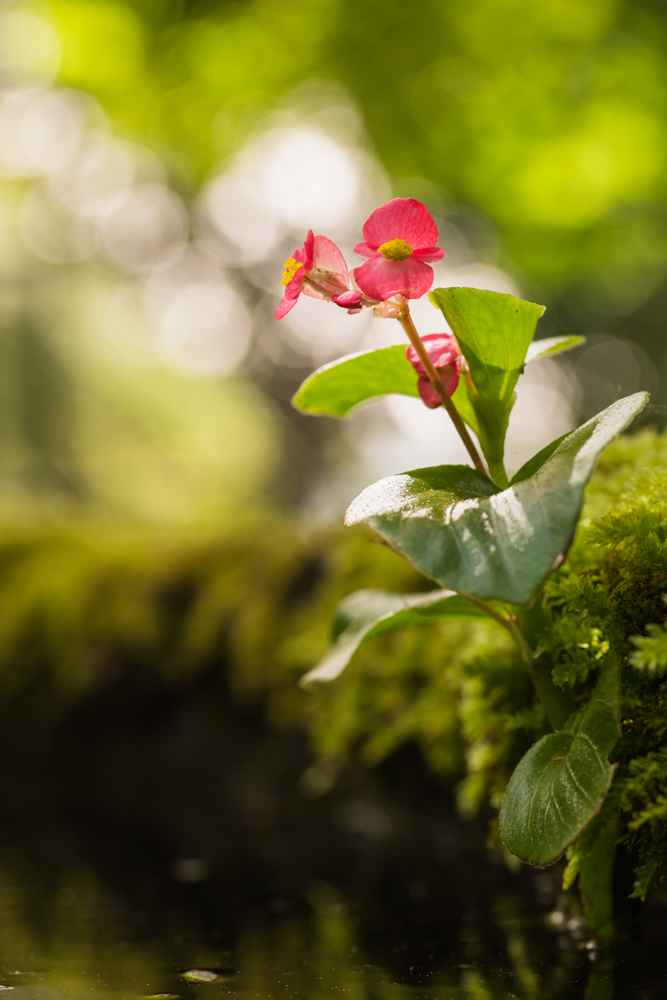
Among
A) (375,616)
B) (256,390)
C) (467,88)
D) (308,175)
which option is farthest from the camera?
(256,390)

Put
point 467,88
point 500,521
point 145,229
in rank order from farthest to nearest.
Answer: point 145,229 < point 467,88 < point 500,521

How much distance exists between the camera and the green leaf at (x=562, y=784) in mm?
609

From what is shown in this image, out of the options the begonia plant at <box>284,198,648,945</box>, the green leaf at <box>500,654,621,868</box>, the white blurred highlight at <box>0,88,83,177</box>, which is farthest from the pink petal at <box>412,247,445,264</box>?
the white blurred highlight at <box>0,88,83,177</box>

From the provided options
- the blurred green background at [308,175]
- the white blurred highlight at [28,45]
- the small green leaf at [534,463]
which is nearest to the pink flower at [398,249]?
the small green leaf at [534,463]

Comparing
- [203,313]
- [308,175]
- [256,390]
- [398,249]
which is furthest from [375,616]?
[256,390]

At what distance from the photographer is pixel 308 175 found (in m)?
7.38

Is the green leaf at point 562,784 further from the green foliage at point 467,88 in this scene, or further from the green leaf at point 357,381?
the green foliage at point 467,88

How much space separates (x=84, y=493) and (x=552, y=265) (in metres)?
6.71

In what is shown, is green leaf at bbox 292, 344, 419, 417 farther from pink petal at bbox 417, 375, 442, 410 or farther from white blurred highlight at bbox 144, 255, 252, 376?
white blurred highlight at bbox 144, 255, 252, 376

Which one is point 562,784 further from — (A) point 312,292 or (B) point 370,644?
(B) point 370,644

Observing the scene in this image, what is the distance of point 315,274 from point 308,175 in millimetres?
7440

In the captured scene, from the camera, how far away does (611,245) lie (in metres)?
6.35

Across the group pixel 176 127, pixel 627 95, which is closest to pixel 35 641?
pixel 176 127

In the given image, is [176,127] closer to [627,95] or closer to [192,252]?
[192,252]
